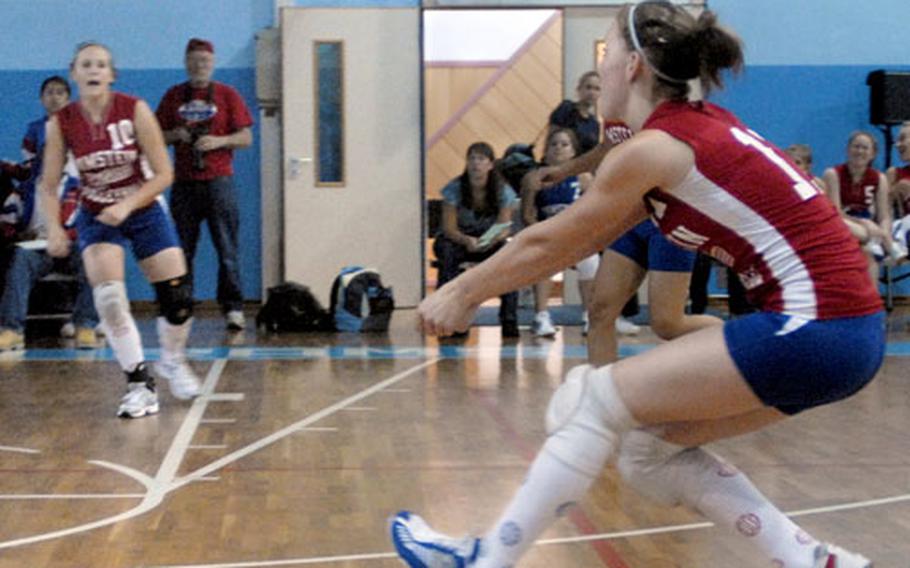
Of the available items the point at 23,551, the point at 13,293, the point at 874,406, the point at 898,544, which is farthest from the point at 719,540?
the point at 13,293

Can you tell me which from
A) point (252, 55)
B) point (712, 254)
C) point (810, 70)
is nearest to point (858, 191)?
point (810, 70)

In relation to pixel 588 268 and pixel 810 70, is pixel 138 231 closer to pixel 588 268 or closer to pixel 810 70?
pixel 588 268

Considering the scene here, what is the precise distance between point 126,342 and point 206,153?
3589mm

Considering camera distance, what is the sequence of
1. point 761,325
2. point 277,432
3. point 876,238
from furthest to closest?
point 876,238, point 277,432, point 761,325

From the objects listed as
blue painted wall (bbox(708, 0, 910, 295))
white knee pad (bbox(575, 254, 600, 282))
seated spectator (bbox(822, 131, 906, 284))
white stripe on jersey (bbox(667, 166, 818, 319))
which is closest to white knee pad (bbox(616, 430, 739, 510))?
white stripe on jersey (bbox(667, 166, 818, 319))

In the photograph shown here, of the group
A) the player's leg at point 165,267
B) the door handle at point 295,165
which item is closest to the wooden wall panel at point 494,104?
the door handle at point 295,165

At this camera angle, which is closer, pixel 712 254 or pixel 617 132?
pixel 712 254

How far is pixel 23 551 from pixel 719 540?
185 centimetres

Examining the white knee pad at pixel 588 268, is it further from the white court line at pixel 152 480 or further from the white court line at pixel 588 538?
the white court line at pixel 588 538

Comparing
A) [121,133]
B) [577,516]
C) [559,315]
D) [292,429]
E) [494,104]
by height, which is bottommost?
[559,315]

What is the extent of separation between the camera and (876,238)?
9.08m

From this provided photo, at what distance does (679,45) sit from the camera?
267cm

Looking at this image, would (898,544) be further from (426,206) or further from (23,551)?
(426,206)

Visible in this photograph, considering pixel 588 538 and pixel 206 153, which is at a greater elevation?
pixel 206 153
